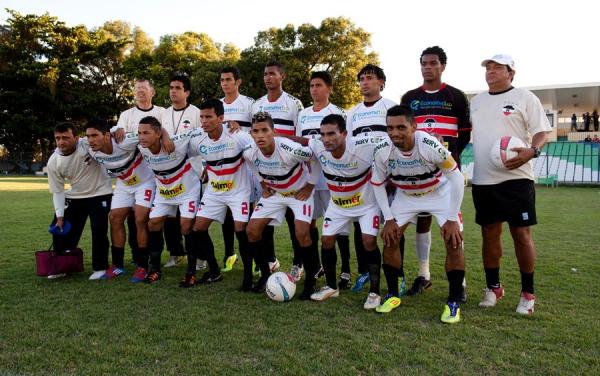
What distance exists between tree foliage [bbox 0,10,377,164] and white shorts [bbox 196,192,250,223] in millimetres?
29175

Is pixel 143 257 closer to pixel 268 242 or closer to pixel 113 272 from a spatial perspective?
pixel 113 272

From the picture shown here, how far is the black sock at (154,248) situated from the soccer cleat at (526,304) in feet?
13.5

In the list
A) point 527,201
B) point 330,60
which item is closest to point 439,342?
point 527,201

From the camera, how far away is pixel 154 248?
6.06 m

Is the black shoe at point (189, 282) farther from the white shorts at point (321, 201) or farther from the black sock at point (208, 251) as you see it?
the white shorts at point (321, 201)

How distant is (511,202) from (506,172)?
0.94 feet

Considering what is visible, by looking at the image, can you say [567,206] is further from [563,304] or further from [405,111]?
[405,111]

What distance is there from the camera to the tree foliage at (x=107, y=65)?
34.6 meters

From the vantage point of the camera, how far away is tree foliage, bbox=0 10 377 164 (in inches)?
1363

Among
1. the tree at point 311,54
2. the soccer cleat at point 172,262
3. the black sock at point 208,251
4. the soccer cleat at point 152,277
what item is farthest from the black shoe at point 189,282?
the tree at point 311,54

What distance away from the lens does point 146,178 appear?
637cm

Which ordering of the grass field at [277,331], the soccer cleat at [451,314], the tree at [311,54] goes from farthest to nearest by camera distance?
the tree at [311,54]
the soccer cleat at [451,314]
the grass field at [277,331]

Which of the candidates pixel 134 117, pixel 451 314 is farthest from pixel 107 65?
pixel 451 314

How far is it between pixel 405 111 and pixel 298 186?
1617 millimetres
